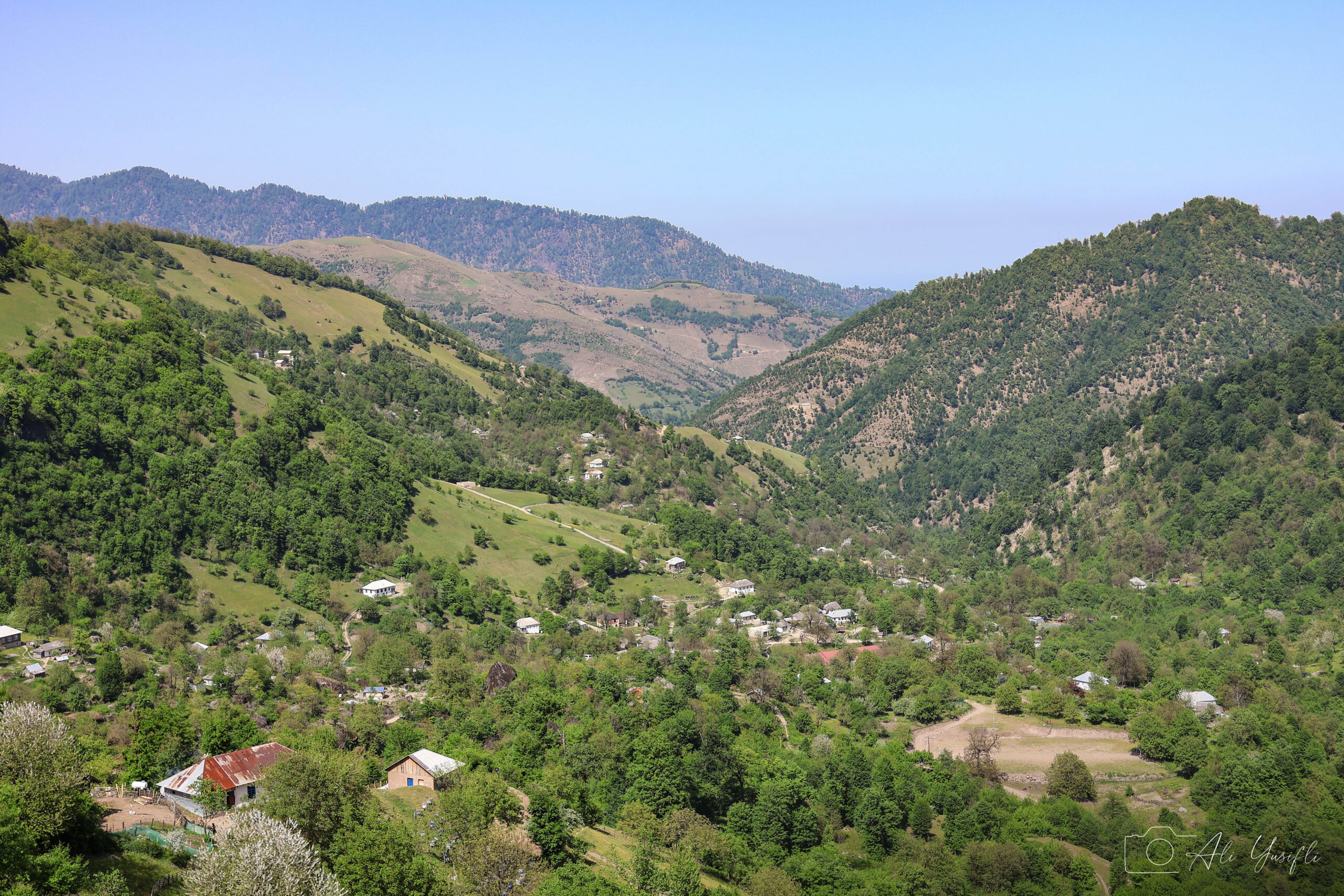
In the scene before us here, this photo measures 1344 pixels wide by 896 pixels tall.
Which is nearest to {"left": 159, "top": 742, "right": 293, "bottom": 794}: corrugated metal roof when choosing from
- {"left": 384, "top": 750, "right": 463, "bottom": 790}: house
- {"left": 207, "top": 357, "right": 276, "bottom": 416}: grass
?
{"left": 384, "top": 750, "right": 463, "bottom": 790}: house

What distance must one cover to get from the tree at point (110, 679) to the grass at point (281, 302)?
400 ft

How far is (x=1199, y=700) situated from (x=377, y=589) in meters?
78.5

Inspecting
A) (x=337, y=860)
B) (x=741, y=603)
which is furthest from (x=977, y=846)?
(x=741, y=603)

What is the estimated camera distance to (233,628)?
83312 mm

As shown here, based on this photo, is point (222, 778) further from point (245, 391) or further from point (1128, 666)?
point (245, 391)

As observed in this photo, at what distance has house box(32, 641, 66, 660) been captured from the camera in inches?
2746

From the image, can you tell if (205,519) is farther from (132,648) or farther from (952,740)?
(952,740)

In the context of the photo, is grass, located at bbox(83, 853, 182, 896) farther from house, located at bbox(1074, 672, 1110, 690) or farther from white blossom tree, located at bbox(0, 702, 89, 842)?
house, located at bbox(1074, 672, 1110, 690)

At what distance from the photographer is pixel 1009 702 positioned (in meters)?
87.6
